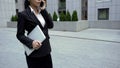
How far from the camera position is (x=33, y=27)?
2494 millimetres

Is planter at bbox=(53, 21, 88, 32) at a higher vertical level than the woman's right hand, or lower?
lower

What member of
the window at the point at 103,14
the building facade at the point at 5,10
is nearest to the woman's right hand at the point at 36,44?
the window at the point at 103,14

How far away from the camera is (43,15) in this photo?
2666 millimetres

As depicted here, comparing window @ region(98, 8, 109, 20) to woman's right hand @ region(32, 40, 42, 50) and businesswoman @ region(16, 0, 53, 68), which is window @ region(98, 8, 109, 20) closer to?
businesswoman @ region(16, 0, 53, 68)

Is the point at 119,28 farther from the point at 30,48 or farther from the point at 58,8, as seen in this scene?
the point at 30,48

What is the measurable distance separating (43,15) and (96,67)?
399 centimetres

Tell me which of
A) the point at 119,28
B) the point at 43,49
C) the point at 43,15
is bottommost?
the point at 119,28

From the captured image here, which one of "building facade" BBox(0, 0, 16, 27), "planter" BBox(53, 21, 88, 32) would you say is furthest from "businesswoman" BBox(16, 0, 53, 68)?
"building facade" BBox(0, 0, 16, 27)

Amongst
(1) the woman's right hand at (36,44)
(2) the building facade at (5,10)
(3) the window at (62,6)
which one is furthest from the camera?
(3) the window at (62,6)

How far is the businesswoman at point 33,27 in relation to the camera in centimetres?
247

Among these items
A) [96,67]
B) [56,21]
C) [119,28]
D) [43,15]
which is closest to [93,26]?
[119,28]

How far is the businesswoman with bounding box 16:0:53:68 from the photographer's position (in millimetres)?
2473

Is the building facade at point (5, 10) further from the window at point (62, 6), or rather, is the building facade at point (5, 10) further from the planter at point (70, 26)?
the planter at point (70, 26)

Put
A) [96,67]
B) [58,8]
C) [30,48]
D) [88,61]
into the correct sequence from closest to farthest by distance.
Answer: [30,48] → [96,67] → [88,61] → [58,8]
